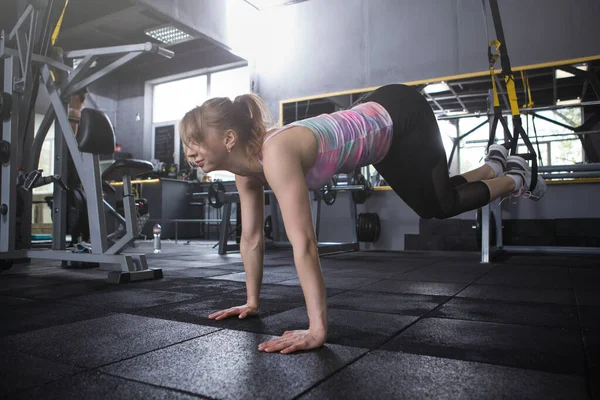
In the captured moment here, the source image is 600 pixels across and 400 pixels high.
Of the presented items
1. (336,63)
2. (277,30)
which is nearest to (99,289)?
(336,63)

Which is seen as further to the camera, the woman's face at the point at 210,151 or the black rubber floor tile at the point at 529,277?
the black rubber floor tile at the point at 529,277

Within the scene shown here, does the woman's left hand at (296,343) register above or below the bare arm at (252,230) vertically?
below

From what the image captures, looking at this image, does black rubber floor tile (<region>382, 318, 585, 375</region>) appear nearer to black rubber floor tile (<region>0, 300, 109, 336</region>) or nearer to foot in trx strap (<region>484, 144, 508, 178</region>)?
foot in trx strap (<region>484, 144, 508, 178</region>)

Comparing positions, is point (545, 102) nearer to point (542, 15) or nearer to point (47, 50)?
point (542, 15)

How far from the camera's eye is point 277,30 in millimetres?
5926

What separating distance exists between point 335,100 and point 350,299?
4097 mm

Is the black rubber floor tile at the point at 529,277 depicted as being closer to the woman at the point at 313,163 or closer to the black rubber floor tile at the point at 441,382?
the woman at the point at 313,163

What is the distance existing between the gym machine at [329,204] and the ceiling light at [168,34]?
3886 millimetres

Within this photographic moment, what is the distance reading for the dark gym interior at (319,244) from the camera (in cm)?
Answer: 95

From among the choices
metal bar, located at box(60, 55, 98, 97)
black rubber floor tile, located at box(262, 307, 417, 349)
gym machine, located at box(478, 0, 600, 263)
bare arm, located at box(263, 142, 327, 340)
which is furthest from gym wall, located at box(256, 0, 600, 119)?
bare arm, located at box(263, 142, 327, 340)

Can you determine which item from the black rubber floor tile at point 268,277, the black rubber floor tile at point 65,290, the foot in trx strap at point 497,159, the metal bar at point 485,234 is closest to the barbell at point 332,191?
the metal bar at point 485,234

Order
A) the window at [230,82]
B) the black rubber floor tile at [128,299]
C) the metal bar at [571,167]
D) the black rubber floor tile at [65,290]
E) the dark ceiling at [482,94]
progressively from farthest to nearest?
1. the window at [230,82]
2. the dark ceiling at [482,94]
3. the metal bar at [571,167]
4. the black rubber floor tile at [65,290]
5. the black rubber floor tile at [128,299]

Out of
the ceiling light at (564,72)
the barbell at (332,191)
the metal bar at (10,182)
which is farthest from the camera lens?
the ceiling light at (564,72)

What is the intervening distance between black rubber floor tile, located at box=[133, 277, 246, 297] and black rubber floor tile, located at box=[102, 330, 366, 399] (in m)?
0.92
